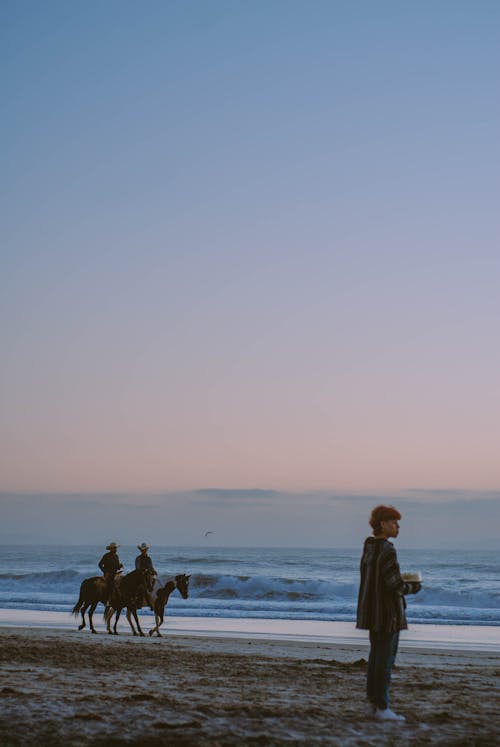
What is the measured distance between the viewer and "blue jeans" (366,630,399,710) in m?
7.08

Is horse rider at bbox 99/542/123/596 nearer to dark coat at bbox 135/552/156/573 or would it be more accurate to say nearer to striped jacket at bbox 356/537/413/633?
dark coat at bbox 135/552/156/573

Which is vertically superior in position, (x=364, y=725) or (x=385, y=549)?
(x=385, y=549)

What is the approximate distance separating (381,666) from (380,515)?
4.29 ft

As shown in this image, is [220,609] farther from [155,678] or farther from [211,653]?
[155,678]

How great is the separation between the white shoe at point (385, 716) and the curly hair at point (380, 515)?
1531mm

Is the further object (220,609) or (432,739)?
(220,609)

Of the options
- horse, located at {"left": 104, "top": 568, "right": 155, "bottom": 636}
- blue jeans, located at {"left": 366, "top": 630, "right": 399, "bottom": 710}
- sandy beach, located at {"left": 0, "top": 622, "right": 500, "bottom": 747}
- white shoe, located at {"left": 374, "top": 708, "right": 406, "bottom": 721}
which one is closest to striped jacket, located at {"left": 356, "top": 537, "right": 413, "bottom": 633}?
blue jeans, located at {"left": 366, "top": 630, "right": 399, "bottom": 710}

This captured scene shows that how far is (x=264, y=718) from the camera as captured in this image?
7.04 m

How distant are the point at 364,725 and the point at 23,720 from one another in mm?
2828

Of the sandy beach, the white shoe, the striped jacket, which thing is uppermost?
the striped jacket

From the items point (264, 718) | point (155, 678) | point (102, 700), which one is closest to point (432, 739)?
point (264, 718)

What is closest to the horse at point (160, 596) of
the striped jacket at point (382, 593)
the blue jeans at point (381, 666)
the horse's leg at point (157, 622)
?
the horse's leg at point (157, 622)

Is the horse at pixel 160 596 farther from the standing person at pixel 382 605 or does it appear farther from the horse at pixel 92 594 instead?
the standing person at pixel 382 605

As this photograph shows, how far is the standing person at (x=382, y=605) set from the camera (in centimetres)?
701
